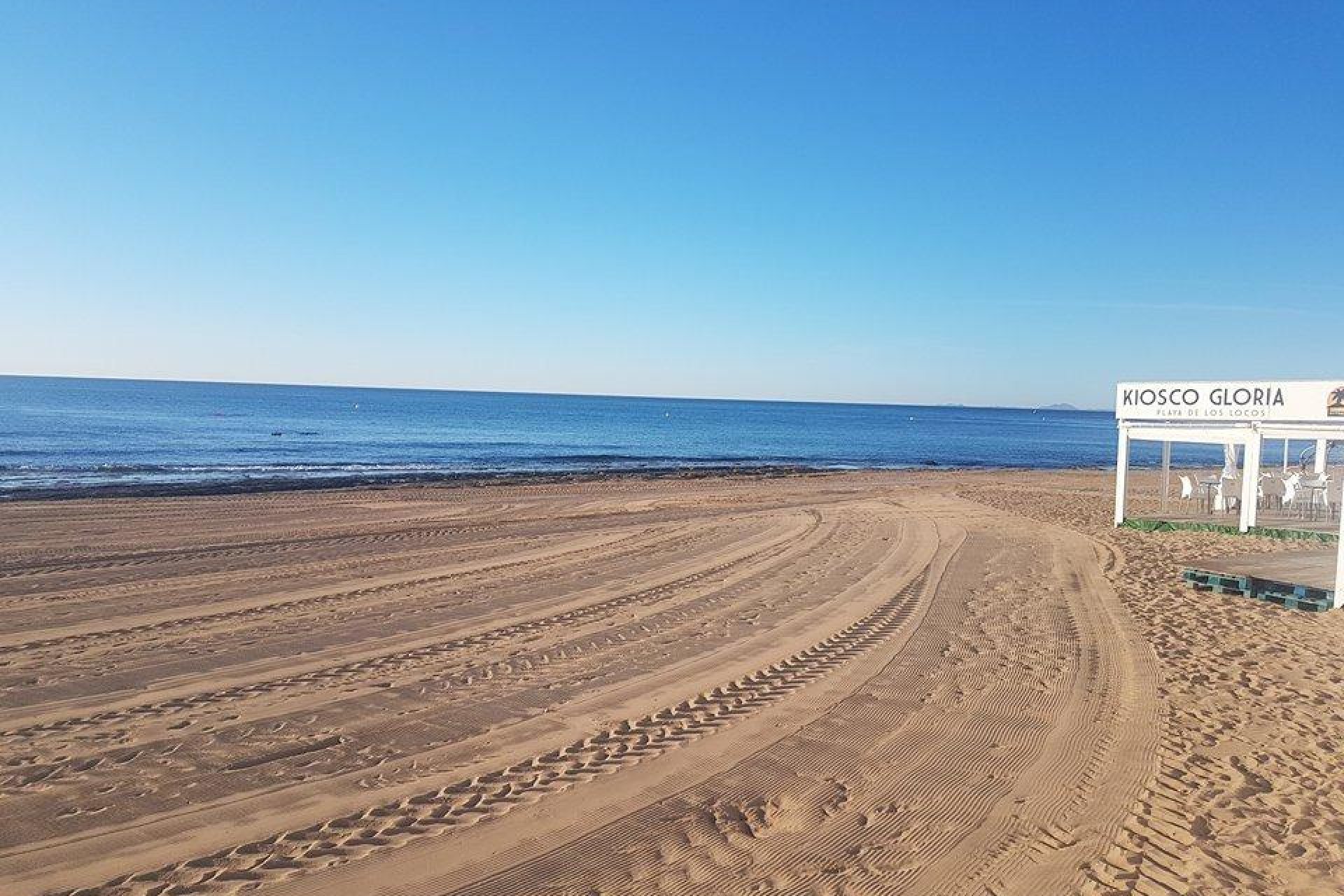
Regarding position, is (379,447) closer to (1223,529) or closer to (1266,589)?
(1223,529)

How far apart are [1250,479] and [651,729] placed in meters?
14.6

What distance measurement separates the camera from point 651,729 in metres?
5.84

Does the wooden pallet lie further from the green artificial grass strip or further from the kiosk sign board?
the green artificial grass strip

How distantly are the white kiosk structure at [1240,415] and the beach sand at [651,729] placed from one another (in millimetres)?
4591

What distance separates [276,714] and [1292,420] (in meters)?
15.6

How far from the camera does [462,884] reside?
390 cm

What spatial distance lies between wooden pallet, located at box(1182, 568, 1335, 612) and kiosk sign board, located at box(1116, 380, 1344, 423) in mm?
4146

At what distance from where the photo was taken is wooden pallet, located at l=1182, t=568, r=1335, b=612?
33.0 ft

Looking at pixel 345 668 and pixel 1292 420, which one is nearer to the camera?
pixel 345 668

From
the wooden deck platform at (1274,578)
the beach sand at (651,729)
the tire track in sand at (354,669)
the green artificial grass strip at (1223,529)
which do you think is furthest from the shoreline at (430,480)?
the wooden deck platform at (1274,578)

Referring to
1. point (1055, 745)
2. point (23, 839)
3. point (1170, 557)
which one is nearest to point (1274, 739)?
point (1055, 745)

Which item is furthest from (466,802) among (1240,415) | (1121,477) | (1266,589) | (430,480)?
(430,480)

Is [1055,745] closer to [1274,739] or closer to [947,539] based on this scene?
[1274,739]

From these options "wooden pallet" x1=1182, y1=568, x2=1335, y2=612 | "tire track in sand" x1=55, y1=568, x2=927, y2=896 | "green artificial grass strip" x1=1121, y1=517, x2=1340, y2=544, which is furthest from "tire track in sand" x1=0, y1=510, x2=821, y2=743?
"green artificial grass strip" x1=1121, y1=517, x2=1340, y2=544
